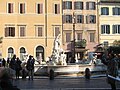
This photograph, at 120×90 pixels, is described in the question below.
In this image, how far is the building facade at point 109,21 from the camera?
7475cm

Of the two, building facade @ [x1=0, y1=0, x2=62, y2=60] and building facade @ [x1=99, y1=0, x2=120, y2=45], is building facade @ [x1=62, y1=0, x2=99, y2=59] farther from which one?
building facade @ [x1=0, y1=0, x2=62, y2=60]

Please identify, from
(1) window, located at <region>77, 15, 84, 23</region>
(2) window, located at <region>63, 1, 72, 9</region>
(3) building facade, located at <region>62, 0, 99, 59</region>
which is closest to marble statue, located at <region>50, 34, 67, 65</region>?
(3) building facade, located at <region>62, 0, 99, 59</region>

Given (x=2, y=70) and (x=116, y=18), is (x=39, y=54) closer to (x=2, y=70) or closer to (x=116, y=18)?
(x=116, y=18)

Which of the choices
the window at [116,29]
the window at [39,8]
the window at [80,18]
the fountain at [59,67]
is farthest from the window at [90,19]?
the fountain at [59,67]

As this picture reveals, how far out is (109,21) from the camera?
7519 centimetres

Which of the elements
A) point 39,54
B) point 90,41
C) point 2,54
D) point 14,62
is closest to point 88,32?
point 90,41

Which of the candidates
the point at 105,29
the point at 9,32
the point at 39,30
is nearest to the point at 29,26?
the point at 39,30

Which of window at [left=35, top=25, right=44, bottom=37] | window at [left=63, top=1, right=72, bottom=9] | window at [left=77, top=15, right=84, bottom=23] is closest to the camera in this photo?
window at [left=35, top=25, right=44, bottom=37]

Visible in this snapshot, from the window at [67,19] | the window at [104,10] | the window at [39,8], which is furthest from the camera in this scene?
the window at [104,10]

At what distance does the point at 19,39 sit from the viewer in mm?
69375

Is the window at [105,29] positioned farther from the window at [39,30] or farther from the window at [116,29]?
the window at [39,30]

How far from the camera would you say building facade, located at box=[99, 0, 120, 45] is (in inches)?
2943

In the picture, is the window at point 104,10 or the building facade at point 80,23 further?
the window at point 104,10

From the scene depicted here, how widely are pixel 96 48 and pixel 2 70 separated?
209 feet
